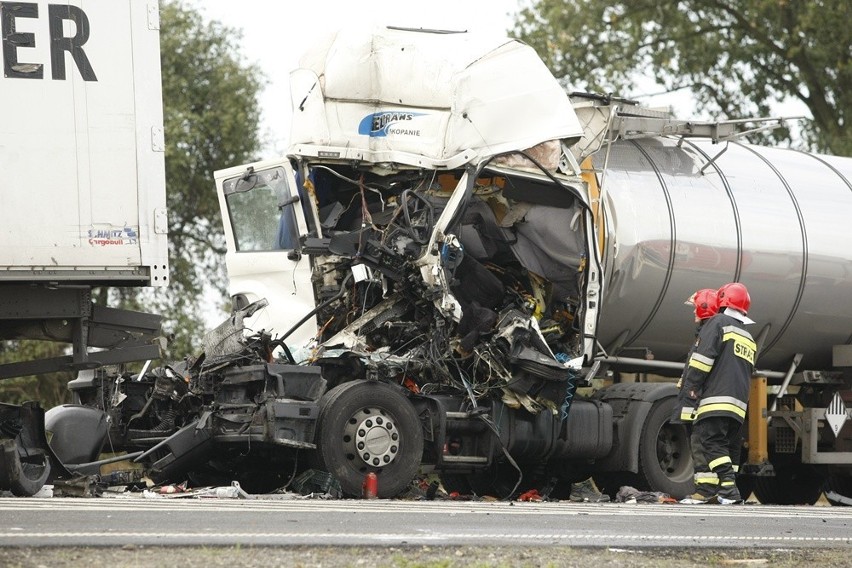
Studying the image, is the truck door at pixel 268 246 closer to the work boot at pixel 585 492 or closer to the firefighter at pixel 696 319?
the firefighter at pixel 696 319

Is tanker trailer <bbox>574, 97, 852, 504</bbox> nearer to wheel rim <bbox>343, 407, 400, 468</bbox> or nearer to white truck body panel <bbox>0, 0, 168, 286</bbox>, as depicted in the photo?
wheel rim <bbox>343, 407, 400, 468</bbox>

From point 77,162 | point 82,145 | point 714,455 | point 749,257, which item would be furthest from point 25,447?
point 749,257

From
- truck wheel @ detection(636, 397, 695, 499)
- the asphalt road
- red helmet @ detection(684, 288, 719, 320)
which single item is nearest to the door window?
the asphalt road

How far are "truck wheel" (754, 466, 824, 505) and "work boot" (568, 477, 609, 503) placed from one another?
2070 millimetres

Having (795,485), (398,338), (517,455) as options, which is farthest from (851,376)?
(398,338)

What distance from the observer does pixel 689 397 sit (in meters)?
11.2

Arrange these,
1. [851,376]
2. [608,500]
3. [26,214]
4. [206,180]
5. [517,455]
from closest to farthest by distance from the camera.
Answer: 1. [26,214]
2. [517,455]
3. [608,500]
4. [851,376]
5. [206,180]

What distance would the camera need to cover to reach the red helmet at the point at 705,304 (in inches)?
457

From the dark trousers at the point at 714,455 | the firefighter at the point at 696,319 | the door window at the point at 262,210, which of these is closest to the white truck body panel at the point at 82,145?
the door window at the point at 262,210

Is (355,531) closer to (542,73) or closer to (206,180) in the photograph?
(542,73)

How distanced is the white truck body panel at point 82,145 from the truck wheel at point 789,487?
7.72 metres

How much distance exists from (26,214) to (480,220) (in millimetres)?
3906

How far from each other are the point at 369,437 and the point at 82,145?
290 centimetres

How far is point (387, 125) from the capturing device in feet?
39.0
